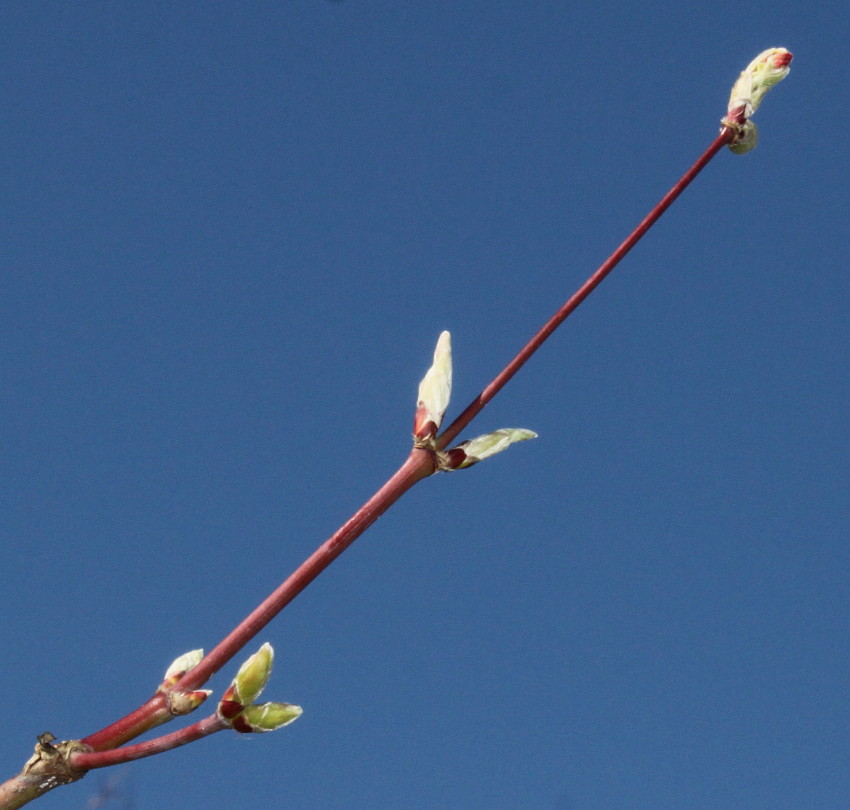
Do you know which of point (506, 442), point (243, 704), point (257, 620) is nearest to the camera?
point (257, 620)

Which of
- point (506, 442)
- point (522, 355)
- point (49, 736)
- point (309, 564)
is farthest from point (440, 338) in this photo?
point (49, 736)

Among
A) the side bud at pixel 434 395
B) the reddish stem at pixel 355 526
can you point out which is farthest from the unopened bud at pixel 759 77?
the side bud at pixel 434 395

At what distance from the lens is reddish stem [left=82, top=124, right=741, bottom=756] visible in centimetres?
103

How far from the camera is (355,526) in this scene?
1059 mm

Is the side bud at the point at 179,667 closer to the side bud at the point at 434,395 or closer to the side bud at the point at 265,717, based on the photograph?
the side bud at the point at 265,717

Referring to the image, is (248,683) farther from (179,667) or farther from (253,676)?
(179,667)

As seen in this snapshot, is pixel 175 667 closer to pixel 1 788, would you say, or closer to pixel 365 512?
pixel 1 788

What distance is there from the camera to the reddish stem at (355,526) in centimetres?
103

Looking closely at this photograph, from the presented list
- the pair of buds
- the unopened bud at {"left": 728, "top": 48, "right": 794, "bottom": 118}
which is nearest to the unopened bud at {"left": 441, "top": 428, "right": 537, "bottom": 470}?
the pair of buds

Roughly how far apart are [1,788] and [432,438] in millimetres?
626

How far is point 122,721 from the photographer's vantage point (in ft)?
3.67

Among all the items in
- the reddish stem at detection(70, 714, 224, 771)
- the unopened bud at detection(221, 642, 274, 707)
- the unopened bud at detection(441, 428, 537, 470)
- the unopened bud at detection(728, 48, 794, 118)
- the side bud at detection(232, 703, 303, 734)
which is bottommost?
the reddish stem at detection(70, 714, 224, 771)

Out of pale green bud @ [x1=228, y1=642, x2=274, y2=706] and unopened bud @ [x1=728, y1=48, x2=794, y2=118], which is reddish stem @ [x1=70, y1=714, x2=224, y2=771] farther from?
unopened bud @ [x1=728, y1=48, x2=794, y2=118]

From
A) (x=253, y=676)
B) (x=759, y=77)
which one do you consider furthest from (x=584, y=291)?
(x=253, y=676)
